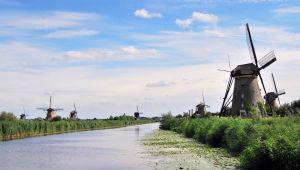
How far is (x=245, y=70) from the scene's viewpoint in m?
50.3

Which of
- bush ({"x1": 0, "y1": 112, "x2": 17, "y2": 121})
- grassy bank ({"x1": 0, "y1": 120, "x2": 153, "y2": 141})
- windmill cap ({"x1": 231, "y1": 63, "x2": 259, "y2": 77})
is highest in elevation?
windmill cap ({"x1": 231, "y1": 63, "x2": 259, "y2": 77})

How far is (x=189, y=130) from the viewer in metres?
46.6

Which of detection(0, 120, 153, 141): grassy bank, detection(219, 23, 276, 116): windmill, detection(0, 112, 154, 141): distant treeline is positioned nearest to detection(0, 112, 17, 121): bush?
detection(0, 112, 154, 141): distant treeline

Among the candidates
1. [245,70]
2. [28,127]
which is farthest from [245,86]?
[28,127]

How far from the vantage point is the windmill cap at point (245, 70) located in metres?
49.9

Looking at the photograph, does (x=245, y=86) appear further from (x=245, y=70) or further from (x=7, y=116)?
(x=7, y=116)

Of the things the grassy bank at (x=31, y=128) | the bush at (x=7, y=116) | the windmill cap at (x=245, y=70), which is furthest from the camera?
the bush at (x=7, y=116)

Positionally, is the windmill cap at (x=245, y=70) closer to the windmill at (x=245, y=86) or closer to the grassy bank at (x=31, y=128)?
the windmill at (x=245, y=86)

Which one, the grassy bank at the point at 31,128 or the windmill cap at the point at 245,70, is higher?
the windmill cap at the point at 245,70

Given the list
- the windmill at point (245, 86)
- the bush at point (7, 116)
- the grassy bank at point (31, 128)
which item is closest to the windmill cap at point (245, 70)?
the windmill at point (245, 86)

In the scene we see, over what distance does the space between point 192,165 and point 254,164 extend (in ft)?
13.3

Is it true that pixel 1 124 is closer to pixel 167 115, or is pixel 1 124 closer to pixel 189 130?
pixel 189 130

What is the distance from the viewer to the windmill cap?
4988 centimetres

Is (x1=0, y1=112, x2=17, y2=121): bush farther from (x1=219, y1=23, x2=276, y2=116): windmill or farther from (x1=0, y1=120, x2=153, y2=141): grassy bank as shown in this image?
(x1=219, y1=23, x2=276, y2=116): windmill
